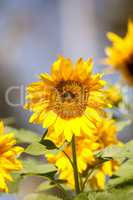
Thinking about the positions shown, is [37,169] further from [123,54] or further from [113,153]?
[123,54]

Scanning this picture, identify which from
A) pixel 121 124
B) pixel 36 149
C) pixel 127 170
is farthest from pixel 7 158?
pixel 121 124

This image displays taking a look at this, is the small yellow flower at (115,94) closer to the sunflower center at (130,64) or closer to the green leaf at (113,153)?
the sunflower center at (130,64)

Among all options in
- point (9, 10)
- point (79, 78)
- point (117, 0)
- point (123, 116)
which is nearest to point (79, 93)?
point (79, 78)

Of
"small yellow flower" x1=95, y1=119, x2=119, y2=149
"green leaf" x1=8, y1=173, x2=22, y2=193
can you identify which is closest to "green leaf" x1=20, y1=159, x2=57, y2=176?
"green leaf" x1=8, y1=173, x2=22, y2=193

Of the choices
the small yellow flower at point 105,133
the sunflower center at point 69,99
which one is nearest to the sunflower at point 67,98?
the sunflower center at point 69,99

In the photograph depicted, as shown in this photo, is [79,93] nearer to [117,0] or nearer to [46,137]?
[46,137]
